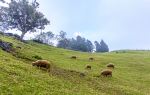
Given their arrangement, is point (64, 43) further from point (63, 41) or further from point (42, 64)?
point (42, 64)

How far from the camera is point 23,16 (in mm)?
115438

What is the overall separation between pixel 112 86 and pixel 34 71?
10.4m

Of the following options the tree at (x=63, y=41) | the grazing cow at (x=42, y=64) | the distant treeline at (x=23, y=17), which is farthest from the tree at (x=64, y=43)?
the grazing cow at (x=42, y=64)

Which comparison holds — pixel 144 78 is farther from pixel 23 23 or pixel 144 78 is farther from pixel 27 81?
pixel 23 23

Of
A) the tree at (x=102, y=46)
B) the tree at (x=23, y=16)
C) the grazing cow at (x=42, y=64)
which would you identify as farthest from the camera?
the tree at (x=102, y=46)

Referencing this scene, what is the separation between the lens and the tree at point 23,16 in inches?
4555

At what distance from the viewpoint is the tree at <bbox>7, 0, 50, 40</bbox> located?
11569 cm

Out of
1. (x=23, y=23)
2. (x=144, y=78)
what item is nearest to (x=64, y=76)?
(x=144, y=78)

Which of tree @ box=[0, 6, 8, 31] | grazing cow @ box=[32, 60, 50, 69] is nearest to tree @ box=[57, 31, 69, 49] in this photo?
tree @ box=[0, 6, 8, 31]

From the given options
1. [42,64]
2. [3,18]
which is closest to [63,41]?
[3,18]

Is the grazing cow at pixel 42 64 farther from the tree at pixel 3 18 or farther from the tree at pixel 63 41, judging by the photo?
the tree at pixel 63 41

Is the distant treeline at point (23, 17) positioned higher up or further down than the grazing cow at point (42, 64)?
higher up

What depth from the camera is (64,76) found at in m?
41.8

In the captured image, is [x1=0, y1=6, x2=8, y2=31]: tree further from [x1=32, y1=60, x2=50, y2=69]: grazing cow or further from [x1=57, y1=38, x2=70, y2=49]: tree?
[x1=32, y1=60, x2=50, y2=69]: grazing cow
